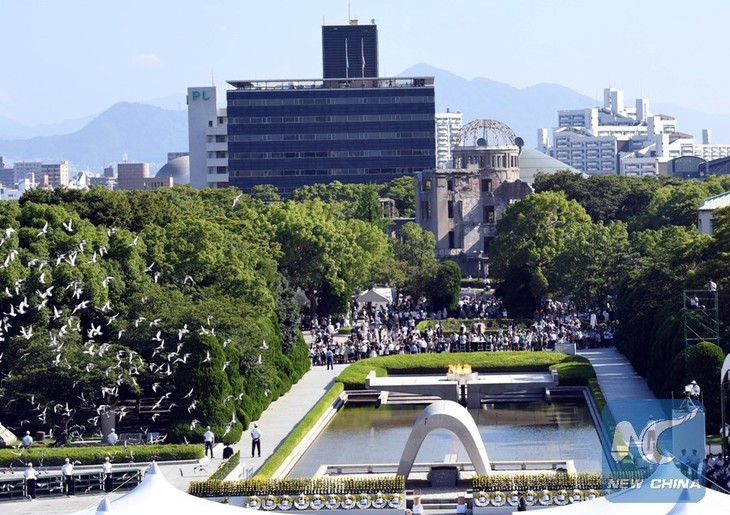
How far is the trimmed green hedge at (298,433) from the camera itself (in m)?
47.3

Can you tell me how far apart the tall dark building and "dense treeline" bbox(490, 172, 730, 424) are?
133ft

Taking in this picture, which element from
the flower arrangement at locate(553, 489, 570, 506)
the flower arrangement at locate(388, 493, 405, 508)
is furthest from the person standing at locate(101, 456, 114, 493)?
the flower arrangement at locate(553, 489, 570, 506)

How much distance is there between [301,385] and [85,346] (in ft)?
51.5

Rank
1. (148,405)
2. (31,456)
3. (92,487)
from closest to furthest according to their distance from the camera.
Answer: (92,487), (31,456), (148,405)

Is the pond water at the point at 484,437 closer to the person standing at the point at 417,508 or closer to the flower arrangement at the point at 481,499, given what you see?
the flower arrangement at the point at 481,499

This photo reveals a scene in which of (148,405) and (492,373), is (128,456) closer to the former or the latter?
(148,405)

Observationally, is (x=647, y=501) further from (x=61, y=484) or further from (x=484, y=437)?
(x=484, y=437)

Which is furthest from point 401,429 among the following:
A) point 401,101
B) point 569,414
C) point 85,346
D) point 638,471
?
point 401,101

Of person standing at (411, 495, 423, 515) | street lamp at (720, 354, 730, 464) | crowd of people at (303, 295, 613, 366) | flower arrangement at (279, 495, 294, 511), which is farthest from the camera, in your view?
crowd of people at (303, 295, 613, 366)

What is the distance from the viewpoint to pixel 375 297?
321 ft

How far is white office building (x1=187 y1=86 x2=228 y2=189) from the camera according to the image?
19012 centimetres

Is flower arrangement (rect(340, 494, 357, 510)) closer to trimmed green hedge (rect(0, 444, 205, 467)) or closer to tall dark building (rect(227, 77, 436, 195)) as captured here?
trimmed green hedge (rect(0, 444, 205, 467))

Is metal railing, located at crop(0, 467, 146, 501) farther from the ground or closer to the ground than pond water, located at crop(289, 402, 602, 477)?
farther from the ground

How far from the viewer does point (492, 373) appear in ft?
234
